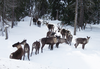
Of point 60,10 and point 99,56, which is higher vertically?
point 60,10

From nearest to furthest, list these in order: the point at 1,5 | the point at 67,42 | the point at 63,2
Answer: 1. the point at 67,42
2. the point at 1,5
3. the point at 63,2

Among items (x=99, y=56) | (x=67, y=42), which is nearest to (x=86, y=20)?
(x=67, y=42)

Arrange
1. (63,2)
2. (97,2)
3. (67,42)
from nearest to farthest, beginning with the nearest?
1. (67,42)
2. (97,2)
3. (63,2)

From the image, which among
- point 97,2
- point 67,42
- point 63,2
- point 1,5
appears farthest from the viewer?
point 63,2

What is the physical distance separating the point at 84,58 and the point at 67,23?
14816mm

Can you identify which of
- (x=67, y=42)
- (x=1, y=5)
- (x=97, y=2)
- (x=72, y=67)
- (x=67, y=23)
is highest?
(x=97, y=2)

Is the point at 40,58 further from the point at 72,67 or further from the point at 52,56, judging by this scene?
the point at 72,67

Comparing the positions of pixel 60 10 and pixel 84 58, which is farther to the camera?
pixel 60 10

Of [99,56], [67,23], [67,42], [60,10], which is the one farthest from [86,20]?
[99,56]

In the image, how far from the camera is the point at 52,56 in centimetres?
721

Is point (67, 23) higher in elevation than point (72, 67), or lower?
higher

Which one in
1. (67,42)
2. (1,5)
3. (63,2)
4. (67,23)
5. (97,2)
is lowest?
(67,42)

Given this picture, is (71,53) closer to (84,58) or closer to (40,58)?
(84,58)

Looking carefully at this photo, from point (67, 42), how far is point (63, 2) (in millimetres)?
21152
